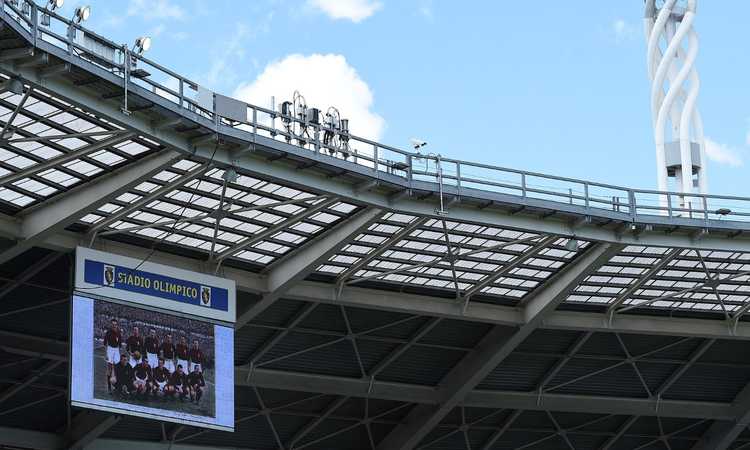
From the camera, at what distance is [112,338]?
42.0 m

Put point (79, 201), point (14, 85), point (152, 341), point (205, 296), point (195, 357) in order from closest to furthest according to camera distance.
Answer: point (14, 85)
point (79, 201)
point (152, 341)
point (195, 357)
point (205, 296)

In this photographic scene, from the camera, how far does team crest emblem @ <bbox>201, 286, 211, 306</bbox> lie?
44656mm

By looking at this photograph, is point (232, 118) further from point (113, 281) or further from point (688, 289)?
point (688, 289)

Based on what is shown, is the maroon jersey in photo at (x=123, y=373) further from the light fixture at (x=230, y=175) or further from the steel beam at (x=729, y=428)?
the steel beam at (x=729, y=428)

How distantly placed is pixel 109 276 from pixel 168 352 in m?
3.14

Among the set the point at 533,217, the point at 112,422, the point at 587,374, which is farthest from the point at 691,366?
the point at 112,422

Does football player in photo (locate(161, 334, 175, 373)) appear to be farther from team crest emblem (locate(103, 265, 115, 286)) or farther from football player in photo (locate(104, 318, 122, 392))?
team crest emblem (locate(103, 265, 115, 286))

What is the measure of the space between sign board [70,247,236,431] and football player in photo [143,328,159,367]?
3cm

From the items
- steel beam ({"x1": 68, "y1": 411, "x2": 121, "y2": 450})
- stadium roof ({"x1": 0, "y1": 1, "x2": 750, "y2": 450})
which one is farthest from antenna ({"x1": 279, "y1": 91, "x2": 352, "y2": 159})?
steel beam ({"x1": 68, "y1": 411, "x2": 121, "y2": 450})

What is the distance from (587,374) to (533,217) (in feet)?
42.1

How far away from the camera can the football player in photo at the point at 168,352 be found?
43.6m

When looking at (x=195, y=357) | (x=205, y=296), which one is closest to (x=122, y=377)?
(x=195, y=357)

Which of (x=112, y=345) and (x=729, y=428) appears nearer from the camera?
(x=112, y=345)

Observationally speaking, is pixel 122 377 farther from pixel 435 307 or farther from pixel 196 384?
pixel 435 307
